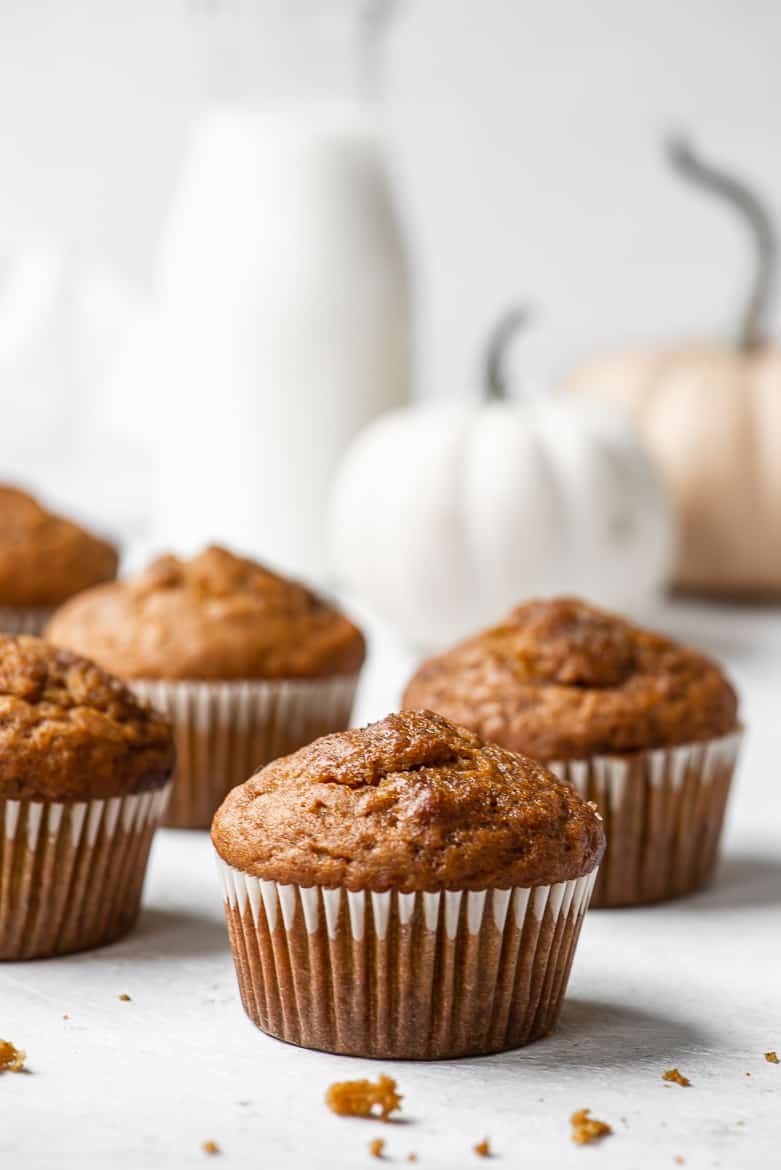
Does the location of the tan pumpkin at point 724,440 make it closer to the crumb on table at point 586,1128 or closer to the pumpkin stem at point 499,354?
the pumpkin stem at point 499,354

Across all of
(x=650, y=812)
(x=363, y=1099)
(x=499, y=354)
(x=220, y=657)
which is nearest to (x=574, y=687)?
(x=650, y=812)

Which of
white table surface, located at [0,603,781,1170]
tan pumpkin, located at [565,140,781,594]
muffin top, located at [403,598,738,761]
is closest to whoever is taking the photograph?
white table surface, located at [0,603,781,1170]

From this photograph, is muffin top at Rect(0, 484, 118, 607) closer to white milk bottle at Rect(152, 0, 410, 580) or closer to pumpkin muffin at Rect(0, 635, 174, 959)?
white milk bottle at Rect(152, 0, 410, 580)

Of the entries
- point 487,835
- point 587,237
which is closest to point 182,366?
point 587,237

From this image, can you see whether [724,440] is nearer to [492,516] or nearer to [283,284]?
[492,516]

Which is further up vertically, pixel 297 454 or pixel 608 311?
pixel 608 311

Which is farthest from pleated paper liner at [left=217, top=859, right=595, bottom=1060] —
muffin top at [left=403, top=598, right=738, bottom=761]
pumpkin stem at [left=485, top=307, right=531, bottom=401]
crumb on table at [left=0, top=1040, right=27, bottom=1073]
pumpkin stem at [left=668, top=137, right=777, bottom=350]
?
pumpkin stem at [left=668, top=137, right=777, bottom=350]

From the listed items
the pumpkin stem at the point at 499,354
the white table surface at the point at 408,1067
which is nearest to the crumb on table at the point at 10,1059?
the white table surface at the point at 408,1067

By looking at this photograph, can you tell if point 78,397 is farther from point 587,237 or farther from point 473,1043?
point 473,1043
